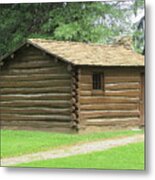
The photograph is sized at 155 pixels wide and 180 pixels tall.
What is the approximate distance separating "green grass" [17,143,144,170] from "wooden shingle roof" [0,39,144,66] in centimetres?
85

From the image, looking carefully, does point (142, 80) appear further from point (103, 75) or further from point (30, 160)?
point (30, 160)

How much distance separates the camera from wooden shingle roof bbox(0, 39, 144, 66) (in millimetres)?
7141

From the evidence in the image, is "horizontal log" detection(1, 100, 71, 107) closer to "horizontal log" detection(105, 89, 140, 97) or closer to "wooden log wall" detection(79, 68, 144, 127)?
"wooden log wall" detection(79, 68, 144, 127)

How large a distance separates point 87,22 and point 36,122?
3.76 ft

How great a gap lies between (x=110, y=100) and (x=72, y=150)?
0.62 metres

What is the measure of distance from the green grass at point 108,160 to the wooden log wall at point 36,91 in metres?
0.40

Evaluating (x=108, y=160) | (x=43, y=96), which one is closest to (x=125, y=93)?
(x=108, y=160)

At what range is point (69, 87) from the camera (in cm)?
730

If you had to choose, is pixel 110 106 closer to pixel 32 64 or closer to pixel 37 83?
pixel 37 83

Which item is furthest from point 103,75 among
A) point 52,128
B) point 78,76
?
point 52,128

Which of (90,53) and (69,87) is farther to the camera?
(69,87)

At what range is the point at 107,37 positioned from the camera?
23.3 feet

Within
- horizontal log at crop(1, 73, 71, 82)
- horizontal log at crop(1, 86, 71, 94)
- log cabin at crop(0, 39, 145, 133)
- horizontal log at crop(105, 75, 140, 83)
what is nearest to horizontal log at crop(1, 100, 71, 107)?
log cabin at crop(0, 39, 145, 133)

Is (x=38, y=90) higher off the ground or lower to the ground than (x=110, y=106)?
higher
